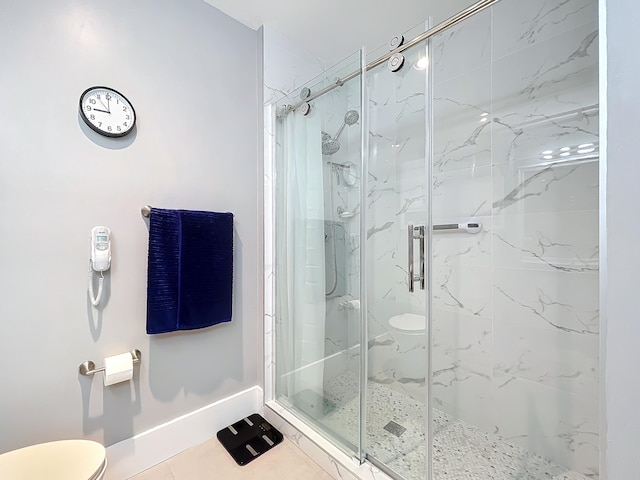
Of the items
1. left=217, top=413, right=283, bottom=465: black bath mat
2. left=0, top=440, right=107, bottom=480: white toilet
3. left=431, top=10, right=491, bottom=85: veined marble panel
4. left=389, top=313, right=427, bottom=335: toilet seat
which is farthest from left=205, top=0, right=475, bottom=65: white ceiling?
left=217, top=413, right=283, bottom=465: black bath mat

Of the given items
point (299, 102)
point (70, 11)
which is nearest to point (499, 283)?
point (299, 102)

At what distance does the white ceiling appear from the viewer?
168 cm

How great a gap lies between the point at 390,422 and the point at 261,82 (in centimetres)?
222

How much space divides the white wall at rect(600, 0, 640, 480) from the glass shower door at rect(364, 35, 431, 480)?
88cm

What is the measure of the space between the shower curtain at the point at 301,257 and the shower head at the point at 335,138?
4 centimetres

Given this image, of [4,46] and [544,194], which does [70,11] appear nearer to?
[4,46]

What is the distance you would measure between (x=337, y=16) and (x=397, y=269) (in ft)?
5.21

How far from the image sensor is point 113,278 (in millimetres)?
1373

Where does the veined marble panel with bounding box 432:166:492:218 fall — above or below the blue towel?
above

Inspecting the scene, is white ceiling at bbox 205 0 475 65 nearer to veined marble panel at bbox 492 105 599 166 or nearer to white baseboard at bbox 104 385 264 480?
veined marble panel at bbox 492 105 599 166

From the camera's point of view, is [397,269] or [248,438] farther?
[397,269]

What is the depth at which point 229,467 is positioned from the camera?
147 centimetres

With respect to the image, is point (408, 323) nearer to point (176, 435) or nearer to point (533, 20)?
point (176, 435)

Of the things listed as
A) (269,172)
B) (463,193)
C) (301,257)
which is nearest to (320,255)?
(301,257)
